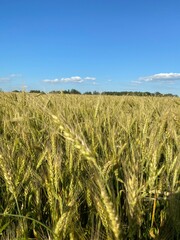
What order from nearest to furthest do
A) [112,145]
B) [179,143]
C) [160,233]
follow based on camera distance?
[160,233], [112,145], [179,143]

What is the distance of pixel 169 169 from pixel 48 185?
17.6 inches

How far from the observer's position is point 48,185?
874 mm

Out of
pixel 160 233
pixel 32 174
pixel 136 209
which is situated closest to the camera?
pixel 136 209

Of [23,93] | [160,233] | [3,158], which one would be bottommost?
[160,233]

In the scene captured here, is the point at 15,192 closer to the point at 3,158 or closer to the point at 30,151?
the point at 3,158

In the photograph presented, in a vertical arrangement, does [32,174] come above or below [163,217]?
above

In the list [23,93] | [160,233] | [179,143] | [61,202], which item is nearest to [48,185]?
[61,202]

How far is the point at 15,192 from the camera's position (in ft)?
2.83

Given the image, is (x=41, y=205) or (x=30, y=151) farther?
(x=30, y=151)

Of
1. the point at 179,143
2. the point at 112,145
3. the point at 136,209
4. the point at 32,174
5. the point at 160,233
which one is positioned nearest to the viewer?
the point at 136,209

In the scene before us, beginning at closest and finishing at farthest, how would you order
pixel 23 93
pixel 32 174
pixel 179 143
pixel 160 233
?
pixel 160 233, pixel 32 174, pixel 179 143, pixel 23 93

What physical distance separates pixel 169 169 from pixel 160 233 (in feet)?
0.79

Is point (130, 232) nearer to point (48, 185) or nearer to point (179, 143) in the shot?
point (48, 185)

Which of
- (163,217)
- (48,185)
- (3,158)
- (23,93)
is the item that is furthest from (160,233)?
(23,93)
